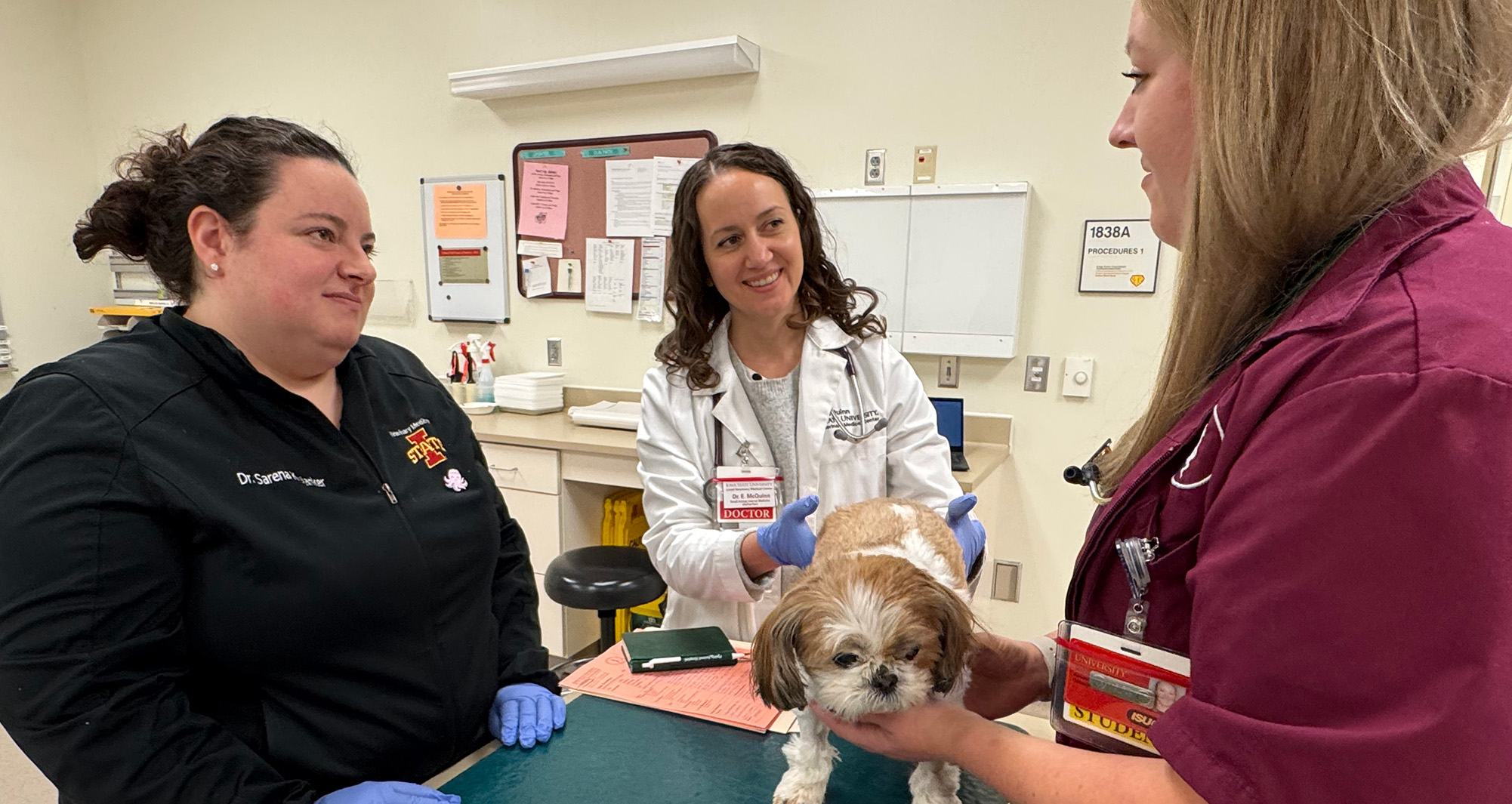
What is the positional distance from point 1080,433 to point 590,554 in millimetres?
1970

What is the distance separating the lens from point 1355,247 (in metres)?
0.61

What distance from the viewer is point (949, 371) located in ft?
10.2

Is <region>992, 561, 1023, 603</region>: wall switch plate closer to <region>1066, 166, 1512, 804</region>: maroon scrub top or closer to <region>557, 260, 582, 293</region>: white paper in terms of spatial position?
<region>557, 260, 582, 293</region>: white paper

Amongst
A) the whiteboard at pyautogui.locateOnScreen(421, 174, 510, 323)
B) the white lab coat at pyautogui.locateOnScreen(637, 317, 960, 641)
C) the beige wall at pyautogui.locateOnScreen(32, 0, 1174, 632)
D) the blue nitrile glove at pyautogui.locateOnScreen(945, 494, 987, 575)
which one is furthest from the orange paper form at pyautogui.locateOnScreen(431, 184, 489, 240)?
the blue nitrile glove at pyautogui.locateOnScreen(945, 494, 987, 575)

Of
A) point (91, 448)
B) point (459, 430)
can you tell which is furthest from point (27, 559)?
point (459, 430)

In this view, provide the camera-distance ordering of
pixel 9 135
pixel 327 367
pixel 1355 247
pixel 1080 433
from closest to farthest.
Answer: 1. pixel 1355 247
2. pixel 327 367
3. pixel 1080 433
4. pixel 9 135

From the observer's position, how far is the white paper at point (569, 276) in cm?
373

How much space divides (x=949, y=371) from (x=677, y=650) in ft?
6.64

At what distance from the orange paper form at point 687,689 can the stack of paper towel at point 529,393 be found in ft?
7.71

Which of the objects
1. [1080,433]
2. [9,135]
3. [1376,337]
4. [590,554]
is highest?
[9,135]

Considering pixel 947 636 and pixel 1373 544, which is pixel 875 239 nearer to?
pixel 947 636

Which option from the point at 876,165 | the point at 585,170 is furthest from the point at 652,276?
the point at 876,165

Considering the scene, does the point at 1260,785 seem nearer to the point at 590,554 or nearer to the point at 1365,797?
the point at 1365,797

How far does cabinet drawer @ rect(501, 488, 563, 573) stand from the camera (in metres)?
3.14
